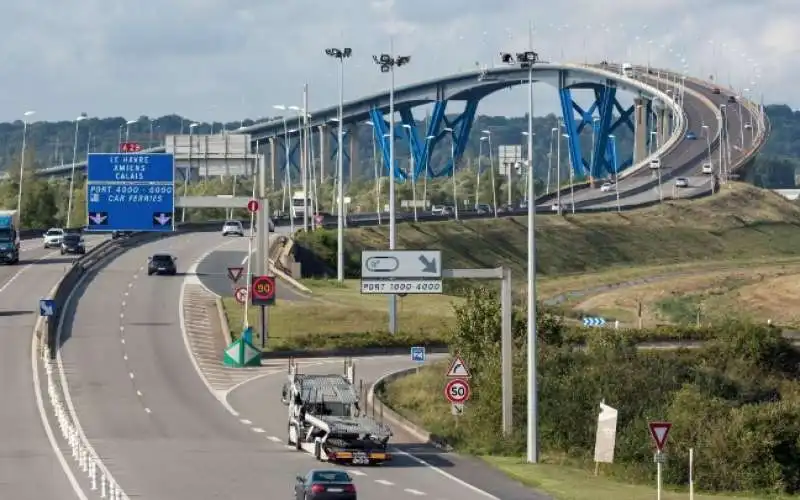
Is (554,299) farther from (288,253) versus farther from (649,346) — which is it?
(649,346)

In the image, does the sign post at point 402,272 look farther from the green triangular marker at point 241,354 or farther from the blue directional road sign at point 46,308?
the blue directional road sign at point 46,308

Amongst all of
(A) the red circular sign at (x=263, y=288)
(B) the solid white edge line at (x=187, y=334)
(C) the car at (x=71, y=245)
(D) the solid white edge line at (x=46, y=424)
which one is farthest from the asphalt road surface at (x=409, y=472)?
(C) the car at (x=71, y=245)

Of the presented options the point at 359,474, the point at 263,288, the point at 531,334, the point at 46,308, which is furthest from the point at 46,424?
the point at 46,308

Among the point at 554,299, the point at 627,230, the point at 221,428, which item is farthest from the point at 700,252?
the point at 221,428

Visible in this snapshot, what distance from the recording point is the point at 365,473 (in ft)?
147

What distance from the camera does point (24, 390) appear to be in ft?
213

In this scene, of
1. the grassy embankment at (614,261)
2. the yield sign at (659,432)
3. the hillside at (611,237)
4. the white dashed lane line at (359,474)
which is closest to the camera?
the yield sign at (659,432)

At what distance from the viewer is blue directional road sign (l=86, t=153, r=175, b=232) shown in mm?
80500

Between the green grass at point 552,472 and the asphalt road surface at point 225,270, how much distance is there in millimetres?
34831

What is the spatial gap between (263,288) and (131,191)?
29.5 feet

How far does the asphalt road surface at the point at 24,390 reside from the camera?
41906 millimetres

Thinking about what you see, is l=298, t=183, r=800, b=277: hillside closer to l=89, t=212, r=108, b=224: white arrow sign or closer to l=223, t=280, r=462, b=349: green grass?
l=223, t=280, r=462, b=349: green grass

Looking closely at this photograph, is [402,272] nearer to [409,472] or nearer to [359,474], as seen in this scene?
[409,472]

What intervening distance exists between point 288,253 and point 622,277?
104 feet
